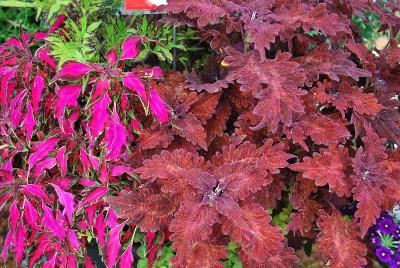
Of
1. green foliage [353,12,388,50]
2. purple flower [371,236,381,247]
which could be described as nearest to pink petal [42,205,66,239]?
purple flower [371,236,381,247]

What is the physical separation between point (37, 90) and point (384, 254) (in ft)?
3.12

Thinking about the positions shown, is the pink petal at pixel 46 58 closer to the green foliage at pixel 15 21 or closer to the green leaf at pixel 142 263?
the green leaf at pixel 142 263

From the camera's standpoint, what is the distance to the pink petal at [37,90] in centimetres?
126

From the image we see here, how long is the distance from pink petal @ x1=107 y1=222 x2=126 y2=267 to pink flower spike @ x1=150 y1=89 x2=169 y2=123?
27 centimetres

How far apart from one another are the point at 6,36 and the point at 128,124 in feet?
4.33

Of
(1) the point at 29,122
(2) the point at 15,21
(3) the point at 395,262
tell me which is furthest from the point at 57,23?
(3) the point at 395,262

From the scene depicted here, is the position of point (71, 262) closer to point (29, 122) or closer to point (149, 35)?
point (29, 122)

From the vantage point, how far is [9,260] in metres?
1.80

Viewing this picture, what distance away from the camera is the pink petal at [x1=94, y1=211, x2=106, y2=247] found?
1.24 m

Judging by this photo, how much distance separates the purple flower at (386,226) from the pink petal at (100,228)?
700 millimetres

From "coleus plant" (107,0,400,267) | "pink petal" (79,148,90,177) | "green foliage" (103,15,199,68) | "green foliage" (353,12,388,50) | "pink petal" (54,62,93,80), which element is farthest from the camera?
"green foliage" (353,12,388,50)

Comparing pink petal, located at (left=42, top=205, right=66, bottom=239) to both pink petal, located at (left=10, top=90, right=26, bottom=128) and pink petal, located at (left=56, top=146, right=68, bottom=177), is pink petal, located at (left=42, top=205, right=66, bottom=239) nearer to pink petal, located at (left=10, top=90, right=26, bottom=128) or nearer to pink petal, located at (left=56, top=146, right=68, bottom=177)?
pink petal, located at (left=56, top=146, right=68, bottom=177)

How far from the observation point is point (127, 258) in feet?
3.98

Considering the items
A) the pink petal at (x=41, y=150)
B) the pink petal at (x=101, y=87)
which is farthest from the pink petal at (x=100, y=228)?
the pink petal at (x=101, y=87)
